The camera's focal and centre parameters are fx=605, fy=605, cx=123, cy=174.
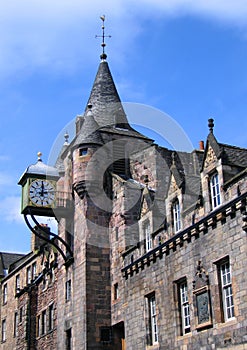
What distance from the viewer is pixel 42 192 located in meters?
32.3

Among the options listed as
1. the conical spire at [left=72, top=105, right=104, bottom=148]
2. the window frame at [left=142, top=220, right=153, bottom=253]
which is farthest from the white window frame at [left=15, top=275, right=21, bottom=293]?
the window frame at [left=142, top=220, right=153, bottom=253]

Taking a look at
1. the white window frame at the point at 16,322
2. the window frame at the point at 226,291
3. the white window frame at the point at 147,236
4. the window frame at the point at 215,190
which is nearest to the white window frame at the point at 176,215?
the white window frame at the point at 147,236

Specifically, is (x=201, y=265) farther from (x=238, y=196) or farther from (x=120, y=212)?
(x=120, y=212)

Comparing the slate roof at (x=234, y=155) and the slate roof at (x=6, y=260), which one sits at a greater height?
the slate roof at (x=6, y=260)

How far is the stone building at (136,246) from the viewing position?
57.8ft

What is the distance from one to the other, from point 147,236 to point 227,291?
657cm

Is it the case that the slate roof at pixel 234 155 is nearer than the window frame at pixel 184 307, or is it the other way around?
the slate roof at pixel 234 155

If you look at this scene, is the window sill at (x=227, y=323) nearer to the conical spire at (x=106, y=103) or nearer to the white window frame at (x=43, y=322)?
the conical spire at (x=106, y=103)

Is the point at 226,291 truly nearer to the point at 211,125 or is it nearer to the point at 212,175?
the point at 212,175

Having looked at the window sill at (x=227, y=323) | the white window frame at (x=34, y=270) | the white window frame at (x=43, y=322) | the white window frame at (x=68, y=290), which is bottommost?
the window sill at (x=227, y=323)

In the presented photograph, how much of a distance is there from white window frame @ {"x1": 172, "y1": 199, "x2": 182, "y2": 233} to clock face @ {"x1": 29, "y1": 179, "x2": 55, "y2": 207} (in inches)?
466

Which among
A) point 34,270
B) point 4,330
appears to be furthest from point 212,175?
point 4,330

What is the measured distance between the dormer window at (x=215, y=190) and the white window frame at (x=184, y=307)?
296cm

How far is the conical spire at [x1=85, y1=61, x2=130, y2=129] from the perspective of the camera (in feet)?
102
